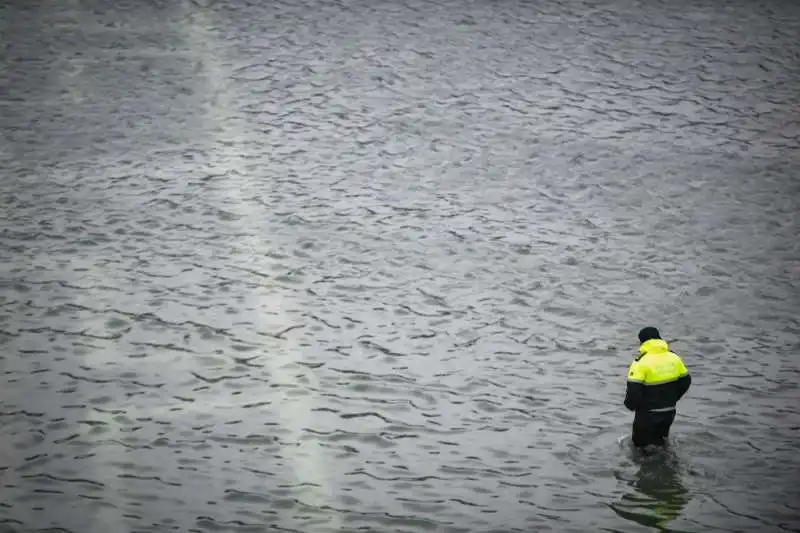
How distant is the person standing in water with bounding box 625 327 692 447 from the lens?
51.1 feet

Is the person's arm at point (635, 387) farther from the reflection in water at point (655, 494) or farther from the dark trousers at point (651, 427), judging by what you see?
the reflection in water at point (655, 494)

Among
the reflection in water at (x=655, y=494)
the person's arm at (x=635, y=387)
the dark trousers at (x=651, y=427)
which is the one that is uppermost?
the person's arm at (x=635, y=387)

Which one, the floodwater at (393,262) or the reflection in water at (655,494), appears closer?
the reflection in water at (655,494)

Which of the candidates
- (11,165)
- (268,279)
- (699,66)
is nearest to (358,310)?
(268,279)

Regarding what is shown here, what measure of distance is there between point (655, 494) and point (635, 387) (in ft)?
4.59

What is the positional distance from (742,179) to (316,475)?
15.4m

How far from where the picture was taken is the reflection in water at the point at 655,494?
15.0 m

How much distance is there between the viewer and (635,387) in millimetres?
15508

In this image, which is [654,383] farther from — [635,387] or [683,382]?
[683,382]

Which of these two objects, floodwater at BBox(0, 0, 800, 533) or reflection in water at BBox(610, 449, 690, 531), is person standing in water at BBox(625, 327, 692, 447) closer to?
reflection in water at BBox(610, 449, 690, 531)

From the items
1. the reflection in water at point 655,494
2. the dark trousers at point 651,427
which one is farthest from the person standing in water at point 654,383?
the reflection in water at point 655,494

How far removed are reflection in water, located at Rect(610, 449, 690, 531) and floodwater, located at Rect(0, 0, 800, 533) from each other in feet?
0.15

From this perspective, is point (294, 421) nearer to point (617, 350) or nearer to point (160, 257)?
point (617, 350)

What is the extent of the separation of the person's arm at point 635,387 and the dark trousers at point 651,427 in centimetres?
28
